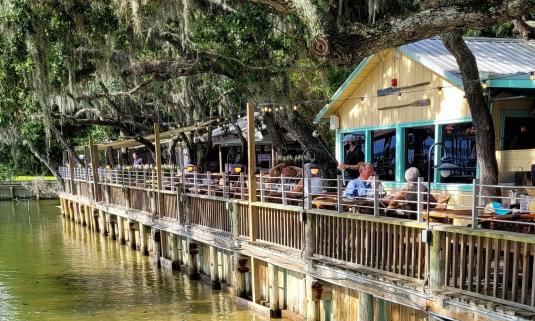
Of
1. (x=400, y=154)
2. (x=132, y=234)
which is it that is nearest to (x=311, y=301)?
(x=400, y=154)

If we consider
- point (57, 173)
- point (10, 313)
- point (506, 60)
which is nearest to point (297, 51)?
point (506, 60)

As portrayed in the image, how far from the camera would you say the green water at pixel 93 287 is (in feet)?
39.7

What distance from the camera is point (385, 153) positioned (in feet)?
38.5

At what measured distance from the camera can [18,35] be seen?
11039 millimetres

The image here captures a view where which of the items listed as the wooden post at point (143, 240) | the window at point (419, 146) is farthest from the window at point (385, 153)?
the wooden post at point (143, 240)

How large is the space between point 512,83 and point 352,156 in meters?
4.02

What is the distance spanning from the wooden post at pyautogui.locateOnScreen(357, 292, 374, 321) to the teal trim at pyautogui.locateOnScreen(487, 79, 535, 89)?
180 inches

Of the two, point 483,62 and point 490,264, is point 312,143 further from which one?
point 490,264

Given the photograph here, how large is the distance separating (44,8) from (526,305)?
34.9 ft

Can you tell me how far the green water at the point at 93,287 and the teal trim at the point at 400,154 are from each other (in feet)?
15.5

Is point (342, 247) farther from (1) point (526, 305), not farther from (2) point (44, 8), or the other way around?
(2) point (44, 8)

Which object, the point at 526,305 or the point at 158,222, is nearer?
the point at 526,305

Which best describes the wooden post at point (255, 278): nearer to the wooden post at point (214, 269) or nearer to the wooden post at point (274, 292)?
the wooden post at point (274, 292)

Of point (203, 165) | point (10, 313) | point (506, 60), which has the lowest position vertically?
point (10, 313)
